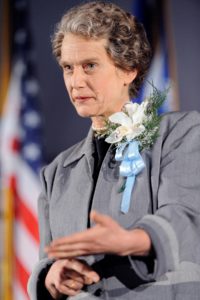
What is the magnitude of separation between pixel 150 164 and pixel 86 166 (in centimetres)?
19

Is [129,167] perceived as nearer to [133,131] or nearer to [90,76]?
[133,131]

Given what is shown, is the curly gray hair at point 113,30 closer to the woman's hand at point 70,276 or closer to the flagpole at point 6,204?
the woman's hand at point 70,276

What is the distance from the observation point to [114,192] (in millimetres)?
1341

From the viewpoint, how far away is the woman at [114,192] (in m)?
1.14

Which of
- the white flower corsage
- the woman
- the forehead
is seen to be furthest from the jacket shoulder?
the forehead

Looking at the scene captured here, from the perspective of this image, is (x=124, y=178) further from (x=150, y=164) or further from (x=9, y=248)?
(x=9, y=248)

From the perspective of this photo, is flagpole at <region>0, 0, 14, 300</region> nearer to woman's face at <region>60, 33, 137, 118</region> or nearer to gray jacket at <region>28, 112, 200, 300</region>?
gray jacket at <region>28, 112, 200, 300</region>

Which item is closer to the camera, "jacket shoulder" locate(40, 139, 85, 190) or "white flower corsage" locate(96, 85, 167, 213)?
"white flower corsage" locate(96, 85, 167, 213)

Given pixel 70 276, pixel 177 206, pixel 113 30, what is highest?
pixel 113 30

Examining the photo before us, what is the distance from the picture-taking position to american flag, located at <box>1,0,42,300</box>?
9.56 feet

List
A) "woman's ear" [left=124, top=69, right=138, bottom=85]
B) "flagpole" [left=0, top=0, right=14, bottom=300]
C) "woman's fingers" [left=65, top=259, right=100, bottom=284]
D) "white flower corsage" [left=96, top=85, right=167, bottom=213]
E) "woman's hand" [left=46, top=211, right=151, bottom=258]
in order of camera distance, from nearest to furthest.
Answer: "woman's hand" [left=46, top=211, right=151, bottom=258] → "woman's fingers" [left=65, top=259, right=100, bottom=284] → "white flower corsage" [left=96, top=85, right=167, bottom=213] → "woman's ear" [left=124, top=69, right=138, bottom=85] → "flagpole" [left=0, top=0, right=14, bottom=300]

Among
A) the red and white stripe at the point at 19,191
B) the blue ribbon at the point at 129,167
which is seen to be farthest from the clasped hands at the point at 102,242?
the red and white stripe at the point at 19,191

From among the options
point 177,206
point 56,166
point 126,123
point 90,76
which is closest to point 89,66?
point 90,76

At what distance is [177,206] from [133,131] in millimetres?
241
